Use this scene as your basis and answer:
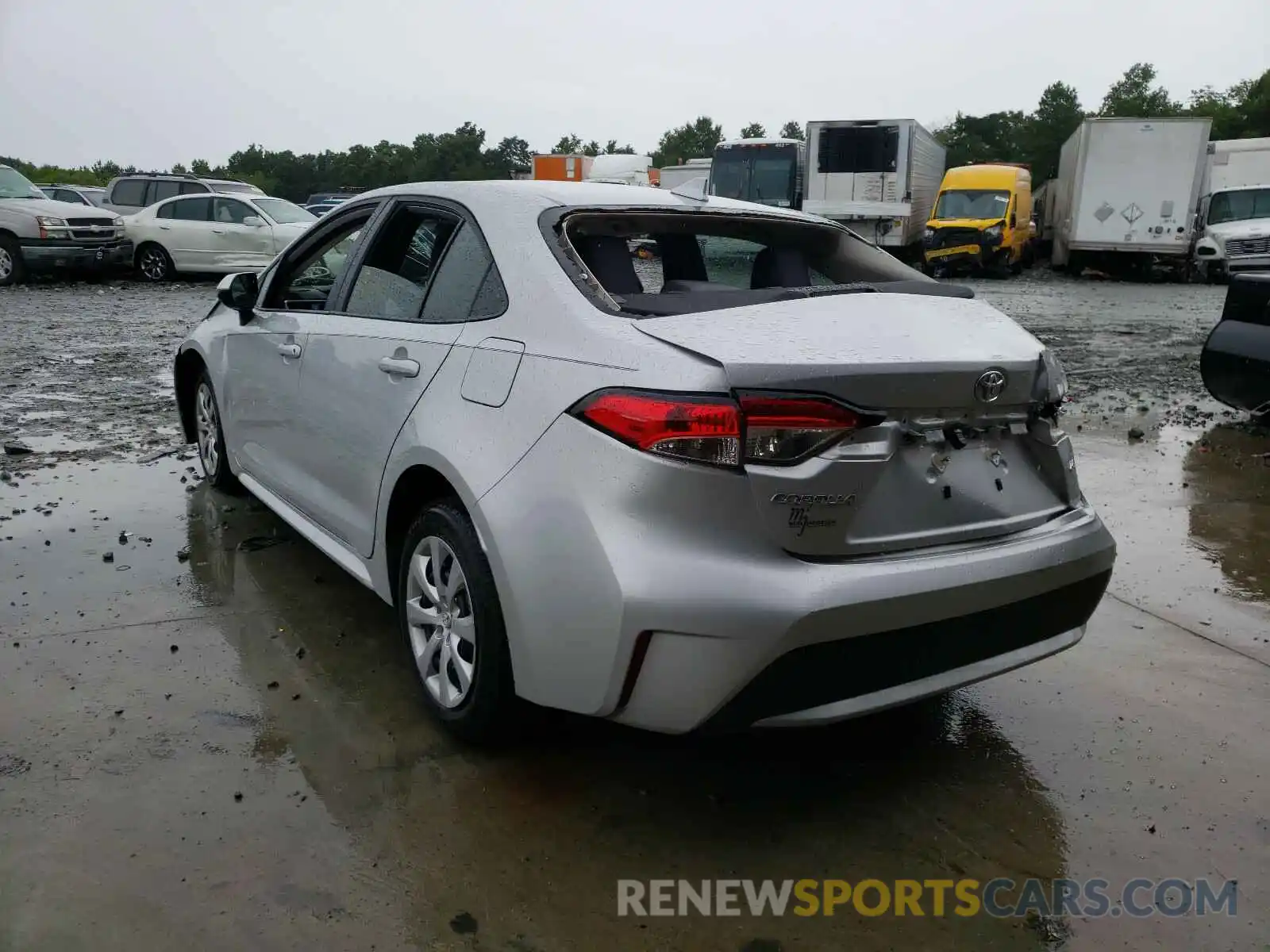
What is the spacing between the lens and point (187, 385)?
5.61 m

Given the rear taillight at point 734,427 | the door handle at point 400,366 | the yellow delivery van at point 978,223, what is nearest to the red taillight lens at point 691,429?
the rear taillight at point 734,427

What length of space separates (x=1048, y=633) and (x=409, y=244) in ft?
7.76

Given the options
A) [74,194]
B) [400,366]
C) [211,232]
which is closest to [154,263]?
[211,232]

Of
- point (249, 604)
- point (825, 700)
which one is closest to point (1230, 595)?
point (825, 700)

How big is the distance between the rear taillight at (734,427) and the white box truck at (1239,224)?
21.2 m

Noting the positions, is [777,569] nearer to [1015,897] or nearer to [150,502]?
[1015,897]

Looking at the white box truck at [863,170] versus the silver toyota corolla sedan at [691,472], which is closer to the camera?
the silver toyota corolla sedan at [691,472]

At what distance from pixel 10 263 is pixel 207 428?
49.4 ft

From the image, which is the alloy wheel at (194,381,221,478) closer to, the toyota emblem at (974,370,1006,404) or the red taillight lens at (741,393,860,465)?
the red taillight lens at (741,393,860,465)

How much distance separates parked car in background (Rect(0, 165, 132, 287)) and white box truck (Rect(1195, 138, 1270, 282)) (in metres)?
20.8

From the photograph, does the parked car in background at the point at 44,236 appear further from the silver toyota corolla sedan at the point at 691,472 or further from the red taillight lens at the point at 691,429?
the red taillight lens at the point at 691,429

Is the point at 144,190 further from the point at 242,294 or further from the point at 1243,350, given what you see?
the point at 1243,350

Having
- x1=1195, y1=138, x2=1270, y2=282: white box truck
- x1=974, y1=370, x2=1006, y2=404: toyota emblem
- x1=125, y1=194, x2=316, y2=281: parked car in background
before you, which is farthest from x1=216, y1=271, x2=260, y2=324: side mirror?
x1=1195, y1=138, x2=1270, y2=282: white box truck

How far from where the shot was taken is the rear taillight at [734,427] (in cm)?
236
